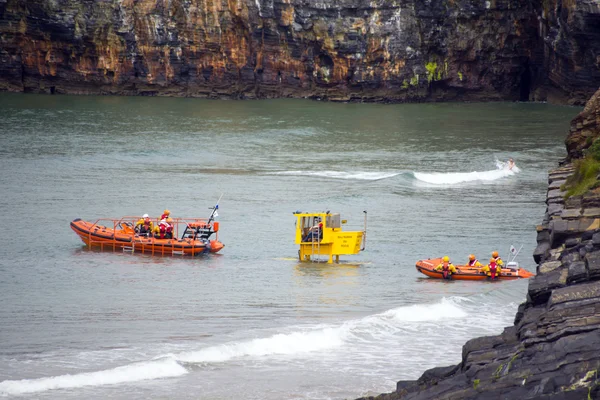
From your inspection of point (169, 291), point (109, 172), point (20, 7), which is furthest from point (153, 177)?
point (20, 7)

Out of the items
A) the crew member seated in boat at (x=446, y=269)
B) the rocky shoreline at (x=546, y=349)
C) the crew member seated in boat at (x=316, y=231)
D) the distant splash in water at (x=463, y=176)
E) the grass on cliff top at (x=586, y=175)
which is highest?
the grass on cliff top at (x=586, y=175)

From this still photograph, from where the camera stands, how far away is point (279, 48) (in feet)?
330

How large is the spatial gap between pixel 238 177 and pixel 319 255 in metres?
19.4

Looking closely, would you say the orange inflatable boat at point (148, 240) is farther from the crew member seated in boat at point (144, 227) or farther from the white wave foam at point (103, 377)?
the white wave foam at point (103, 377)

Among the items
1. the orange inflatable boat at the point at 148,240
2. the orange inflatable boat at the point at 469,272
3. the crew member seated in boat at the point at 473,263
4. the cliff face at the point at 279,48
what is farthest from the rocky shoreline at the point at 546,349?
the cliff face at the point at 279,48

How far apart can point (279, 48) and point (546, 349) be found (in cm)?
8750

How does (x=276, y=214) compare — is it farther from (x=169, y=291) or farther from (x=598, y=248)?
A: (x=598, y=248)

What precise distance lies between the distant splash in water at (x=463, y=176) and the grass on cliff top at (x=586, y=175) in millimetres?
25041

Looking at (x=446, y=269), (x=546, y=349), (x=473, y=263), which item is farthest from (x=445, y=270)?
(x=546, y=349)

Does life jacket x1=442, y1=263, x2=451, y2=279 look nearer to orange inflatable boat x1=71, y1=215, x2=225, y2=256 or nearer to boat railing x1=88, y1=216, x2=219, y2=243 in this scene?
orange inflatable boat x1=71, y1=215, x2=225, y2=256

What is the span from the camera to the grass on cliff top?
26.3 metres

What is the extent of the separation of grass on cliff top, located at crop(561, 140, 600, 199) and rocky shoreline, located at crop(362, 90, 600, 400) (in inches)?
158

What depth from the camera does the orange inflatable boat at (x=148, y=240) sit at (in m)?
37.0

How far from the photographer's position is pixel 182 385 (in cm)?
2064
